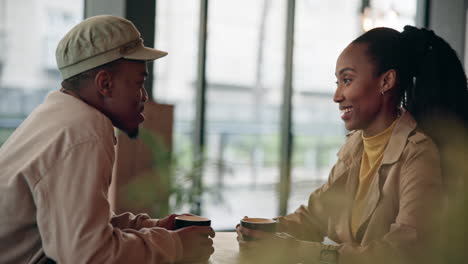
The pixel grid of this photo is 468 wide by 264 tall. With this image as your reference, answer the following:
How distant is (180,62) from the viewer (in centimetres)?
430

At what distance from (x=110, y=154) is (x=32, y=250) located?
0.95 ft

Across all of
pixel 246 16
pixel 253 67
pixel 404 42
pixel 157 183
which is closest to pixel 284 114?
pixel 253 67

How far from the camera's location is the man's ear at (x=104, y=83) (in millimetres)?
1255

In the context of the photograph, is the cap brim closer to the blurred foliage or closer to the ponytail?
the ponytail

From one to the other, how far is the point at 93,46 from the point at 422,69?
1.01 m

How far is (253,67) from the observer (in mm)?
4688

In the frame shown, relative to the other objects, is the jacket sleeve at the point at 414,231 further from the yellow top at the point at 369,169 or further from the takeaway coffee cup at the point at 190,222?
the takeaway coffee cup at the point at 190,222

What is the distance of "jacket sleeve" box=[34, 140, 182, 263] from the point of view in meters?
0.99

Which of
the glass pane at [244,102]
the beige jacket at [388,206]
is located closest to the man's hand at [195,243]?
the beige jacket at [388,206]

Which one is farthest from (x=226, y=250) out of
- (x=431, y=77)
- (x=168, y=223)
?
(x=431, y=77)

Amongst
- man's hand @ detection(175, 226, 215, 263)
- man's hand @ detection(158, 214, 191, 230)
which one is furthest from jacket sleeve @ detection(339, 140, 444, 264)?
man's hand @ detection(158, 214, 191, 230)

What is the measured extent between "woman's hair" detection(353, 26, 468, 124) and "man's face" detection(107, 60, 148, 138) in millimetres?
759

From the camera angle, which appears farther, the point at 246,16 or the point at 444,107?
the point at 246,16

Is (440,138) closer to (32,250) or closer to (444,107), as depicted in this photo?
(444,107)
